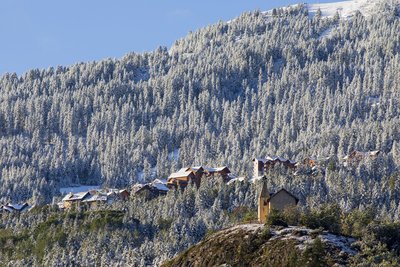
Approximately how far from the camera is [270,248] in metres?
89.0

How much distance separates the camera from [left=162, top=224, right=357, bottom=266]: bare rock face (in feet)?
275

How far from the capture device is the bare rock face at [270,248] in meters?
83.9

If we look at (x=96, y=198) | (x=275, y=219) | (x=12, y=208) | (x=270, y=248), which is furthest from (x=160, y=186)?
(x=270, y=248)

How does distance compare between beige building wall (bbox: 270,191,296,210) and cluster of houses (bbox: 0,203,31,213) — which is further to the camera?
cluster of houses (bbox: 0,203,31,213)

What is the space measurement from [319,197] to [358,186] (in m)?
10.1

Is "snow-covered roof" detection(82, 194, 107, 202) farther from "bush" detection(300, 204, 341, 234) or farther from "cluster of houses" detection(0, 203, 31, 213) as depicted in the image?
"bush" detection(300, 204, 341, 234)

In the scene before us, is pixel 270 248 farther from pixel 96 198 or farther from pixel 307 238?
pixel 96 198

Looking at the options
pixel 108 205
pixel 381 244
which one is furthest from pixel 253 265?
pixel 108 205

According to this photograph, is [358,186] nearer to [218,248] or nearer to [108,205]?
[108,205]

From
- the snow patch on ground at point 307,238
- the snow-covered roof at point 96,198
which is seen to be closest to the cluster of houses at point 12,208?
the snow-covered roof at point 96,198

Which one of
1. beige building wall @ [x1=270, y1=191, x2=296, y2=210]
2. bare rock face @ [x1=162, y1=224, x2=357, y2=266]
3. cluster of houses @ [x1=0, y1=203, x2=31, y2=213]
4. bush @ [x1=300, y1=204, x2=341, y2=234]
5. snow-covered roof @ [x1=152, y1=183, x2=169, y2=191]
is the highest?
snow-covered roof @ [x1=152, y1=183, x2=169, y2=191]

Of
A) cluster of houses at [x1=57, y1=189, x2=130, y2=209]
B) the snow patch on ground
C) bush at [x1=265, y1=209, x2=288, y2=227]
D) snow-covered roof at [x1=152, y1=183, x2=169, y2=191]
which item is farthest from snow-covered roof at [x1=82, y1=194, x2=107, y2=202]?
the snow patch on ground

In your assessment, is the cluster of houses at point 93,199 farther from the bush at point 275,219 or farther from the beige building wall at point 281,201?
the bush at point 275,219

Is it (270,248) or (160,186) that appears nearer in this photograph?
(270,248)
